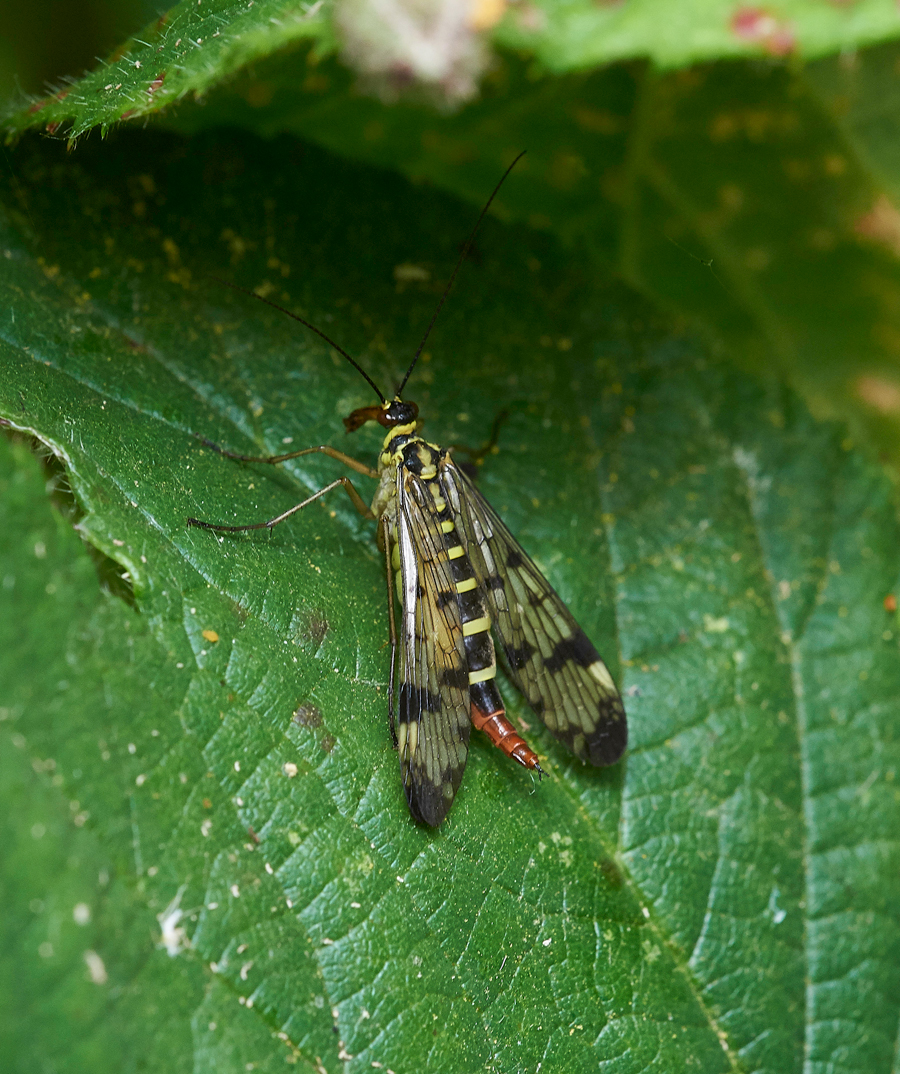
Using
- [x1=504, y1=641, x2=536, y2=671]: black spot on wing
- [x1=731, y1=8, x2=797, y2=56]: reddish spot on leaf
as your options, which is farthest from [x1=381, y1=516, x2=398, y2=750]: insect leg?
[x1=731, y1=8, x2=797, y2=56]: reddish spot on leaf

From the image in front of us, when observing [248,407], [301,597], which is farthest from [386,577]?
[248,407]

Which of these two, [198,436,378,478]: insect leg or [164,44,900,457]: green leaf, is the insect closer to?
[198,436,378,478]: insect leg

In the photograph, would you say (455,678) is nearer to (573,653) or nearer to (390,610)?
(390,610)

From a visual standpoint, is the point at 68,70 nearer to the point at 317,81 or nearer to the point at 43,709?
the point at 317,81

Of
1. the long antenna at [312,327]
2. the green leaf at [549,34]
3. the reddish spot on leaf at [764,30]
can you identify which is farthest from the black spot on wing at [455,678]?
the reddish spot on leaf at [764,30]

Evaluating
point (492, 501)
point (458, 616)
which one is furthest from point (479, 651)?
point (492, 501)

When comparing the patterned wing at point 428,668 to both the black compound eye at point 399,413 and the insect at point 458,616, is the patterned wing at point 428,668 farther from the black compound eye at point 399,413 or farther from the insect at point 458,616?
the black compound eye at point 399,413
